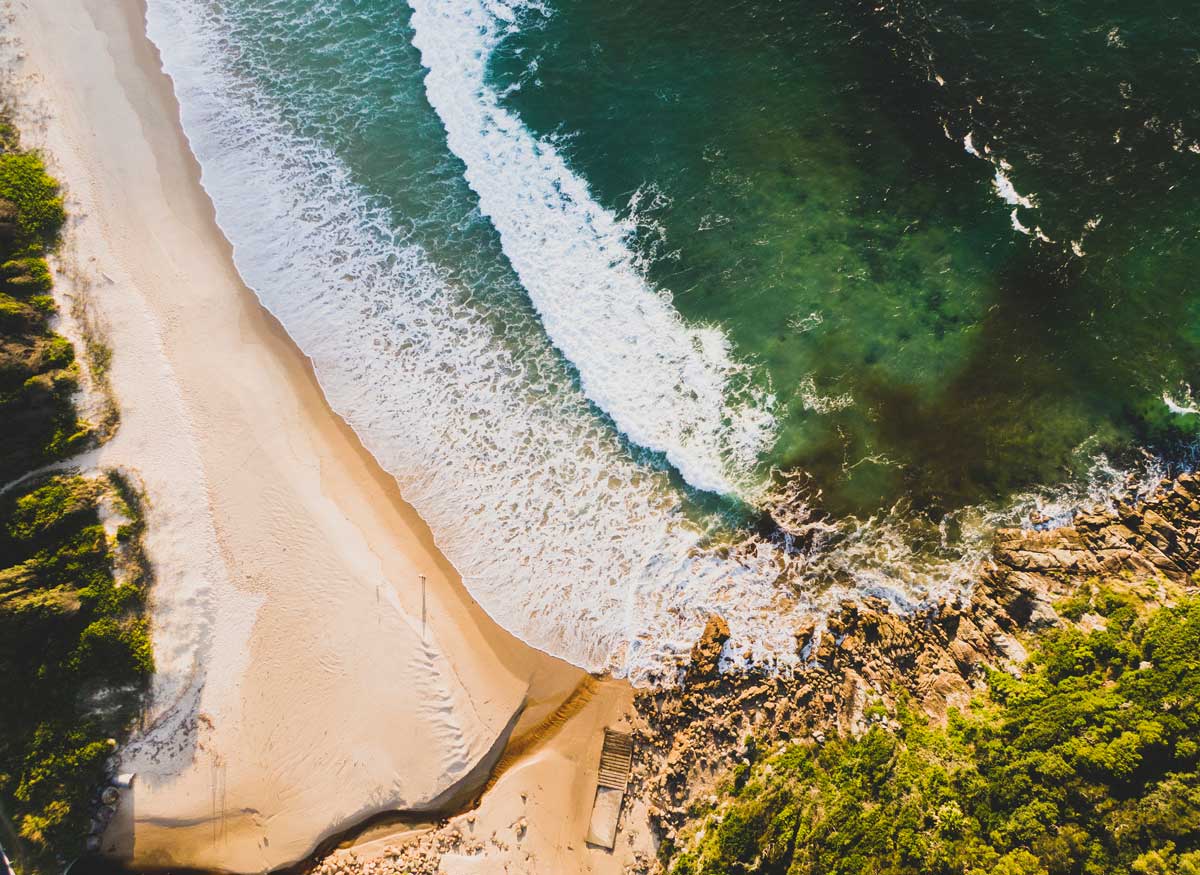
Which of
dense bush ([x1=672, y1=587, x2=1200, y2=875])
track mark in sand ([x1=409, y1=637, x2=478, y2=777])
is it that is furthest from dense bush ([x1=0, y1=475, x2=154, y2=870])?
dense bush ([x1=672, y1=587, x2=1200, y2=875])

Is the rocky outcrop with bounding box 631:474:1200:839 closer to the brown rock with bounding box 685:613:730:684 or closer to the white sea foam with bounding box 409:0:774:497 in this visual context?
the brown rock with bounding box 685:613:730:684

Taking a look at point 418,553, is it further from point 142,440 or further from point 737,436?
point 737,436

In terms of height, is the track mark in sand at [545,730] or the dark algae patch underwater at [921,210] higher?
the dark algae patch underwater at [921,210]

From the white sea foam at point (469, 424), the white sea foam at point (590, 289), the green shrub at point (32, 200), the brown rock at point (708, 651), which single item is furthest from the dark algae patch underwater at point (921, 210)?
the green shrub at point (32, 200)

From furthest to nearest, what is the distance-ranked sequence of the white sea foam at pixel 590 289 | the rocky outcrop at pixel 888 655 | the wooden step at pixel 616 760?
the white sea foam at pixel 590 289, the wooden step at pixel 616 760, the rocky outcrop at pixel 888 655

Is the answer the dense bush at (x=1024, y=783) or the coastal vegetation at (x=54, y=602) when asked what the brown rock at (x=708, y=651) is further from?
the coastal vegetation at (x=54, y=602)

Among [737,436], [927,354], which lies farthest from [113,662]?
[927,354]
